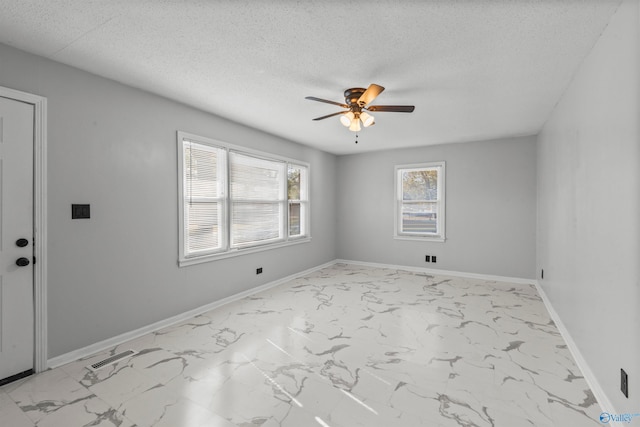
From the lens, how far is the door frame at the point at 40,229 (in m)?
2.34

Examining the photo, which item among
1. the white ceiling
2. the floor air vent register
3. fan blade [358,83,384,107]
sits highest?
the white ceiling

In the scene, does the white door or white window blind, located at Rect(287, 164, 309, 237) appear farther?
white window blind, located at Rect(287, 164, 309, 237)

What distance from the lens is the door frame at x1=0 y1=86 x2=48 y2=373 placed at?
7.67 ft

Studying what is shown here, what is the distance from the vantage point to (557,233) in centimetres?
328

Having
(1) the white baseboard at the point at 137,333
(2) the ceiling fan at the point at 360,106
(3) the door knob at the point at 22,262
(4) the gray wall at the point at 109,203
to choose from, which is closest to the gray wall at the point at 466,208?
(1) the white baseboard at the point at 137,333

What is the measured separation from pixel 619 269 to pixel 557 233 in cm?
180

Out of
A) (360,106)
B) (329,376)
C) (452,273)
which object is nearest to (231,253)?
(329,376)

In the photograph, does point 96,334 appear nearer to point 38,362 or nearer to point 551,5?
point 38,362

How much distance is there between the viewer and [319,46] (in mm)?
2219

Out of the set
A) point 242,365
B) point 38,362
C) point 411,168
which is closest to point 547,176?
point 411,168

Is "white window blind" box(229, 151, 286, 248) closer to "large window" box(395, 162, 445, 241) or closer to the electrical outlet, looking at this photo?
"large window" box(395, 162, 445, 241)

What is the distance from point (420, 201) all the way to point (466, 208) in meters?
0.84

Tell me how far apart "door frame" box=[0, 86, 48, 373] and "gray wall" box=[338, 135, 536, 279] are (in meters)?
5.12

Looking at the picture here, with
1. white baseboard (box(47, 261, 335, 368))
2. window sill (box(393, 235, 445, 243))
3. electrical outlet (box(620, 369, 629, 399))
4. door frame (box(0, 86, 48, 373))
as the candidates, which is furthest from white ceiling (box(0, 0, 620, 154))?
window sill (box(393, 235, 445, 243))
